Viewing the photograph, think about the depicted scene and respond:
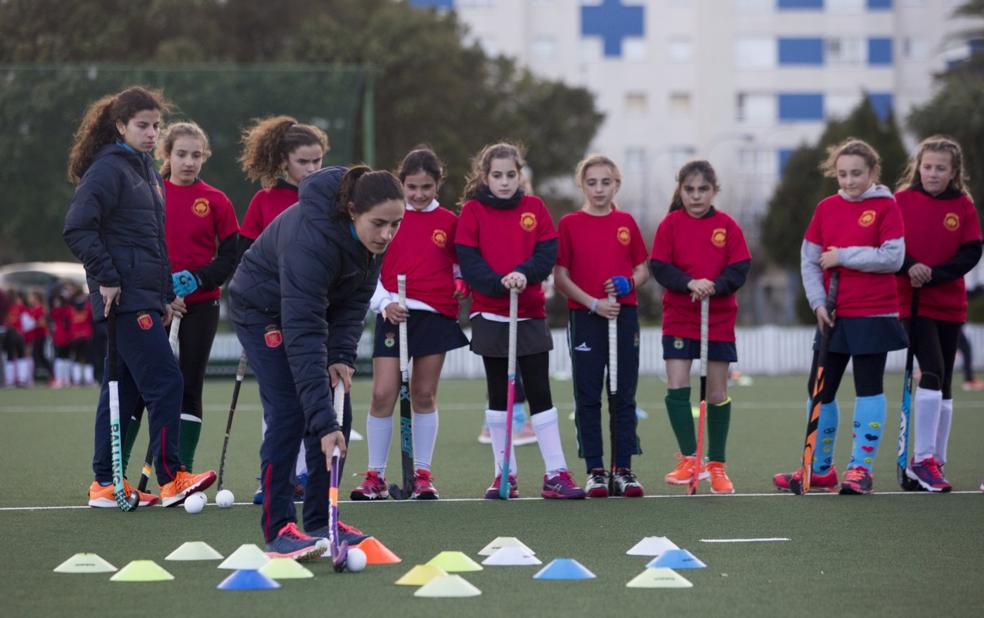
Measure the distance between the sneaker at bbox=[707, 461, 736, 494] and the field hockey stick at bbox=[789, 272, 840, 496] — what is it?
33 centimetres

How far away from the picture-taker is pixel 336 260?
5551 millimetres

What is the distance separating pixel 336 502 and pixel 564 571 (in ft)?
2.91

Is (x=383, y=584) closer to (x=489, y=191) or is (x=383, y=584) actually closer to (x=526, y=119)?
(x=489, y=191)

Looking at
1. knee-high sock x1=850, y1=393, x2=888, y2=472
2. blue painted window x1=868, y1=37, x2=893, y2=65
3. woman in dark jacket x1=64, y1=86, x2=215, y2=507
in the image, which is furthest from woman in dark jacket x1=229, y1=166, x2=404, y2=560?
blue painted window x1=868, y1=37, x2=893, y2=65

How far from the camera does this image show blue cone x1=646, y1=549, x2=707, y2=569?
5.69m

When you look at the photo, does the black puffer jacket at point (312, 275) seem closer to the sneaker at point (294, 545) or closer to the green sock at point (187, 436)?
the sneaker at point (294, 545)

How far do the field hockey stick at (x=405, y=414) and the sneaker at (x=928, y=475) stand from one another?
104 inches

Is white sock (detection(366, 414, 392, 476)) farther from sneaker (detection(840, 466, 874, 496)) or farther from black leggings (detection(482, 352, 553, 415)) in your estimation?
sneaker (detection(840, 466, 874, 496))

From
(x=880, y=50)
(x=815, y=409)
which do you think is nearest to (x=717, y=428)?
(x=815, y=409)

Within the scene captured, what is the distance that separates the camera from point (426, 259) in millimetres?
8242

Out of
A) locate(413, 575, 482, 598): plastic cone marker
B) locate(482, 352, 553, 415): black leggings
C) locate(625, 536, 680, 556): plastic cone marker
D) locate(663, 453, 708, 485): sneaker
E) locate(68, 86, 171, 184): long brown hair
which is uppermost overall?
locate(68, 86, 171, 184): long brown hair

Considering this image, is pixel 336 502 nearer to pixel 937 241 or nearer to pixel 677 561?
pixel 677 561

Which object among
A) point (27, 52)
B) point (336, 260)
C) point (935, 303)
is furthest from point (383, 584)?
point (27, 52)

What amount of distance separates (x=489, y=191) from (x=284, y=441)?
275 centimetres
